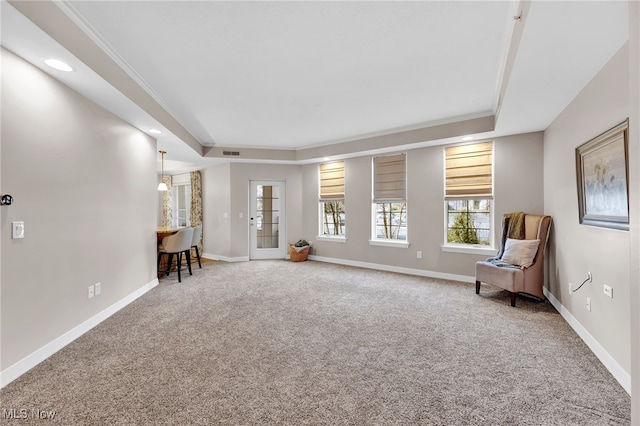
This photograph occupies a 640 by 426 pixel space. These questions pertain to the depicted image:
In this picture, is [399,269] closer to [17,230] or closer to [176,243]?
[176,243]

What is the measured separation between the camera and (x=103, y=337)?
9.14ft

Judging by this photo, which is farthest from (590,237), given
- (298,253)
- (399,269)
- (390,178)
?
(298,253)

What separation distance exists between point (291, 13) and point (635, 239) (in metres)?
2.28

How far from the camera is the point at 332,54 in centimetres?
264

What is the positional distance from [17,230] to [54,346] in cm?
107

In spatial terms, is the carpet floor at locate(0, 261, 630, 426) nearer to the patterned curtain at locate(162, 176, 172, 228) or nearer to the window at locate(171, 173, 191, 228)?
the window at locate(171, 173, 191, 228)

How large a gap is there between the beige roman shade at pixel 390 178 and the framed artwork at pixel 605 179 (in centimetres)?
279

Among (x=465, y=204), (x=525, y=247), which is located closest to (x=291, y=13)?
(x=525, y=247)

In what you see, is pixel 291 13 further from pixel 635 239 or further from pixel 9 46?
pixel 635 239

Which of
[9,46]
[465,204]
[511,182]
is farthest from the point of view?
[465,204]

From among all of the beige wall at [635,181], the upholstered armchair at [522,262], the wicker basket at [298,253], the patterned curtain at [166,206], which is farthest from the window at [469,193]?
the patterned curtain at [166,206]

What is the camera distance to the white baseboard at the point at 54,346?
209cm

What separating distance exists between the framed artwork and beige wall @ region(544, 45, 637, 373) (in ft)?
0.28

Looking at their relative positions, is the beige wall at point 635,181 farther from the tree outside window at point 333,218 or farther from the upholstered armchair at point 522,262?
the tree outside window at point 333,218
